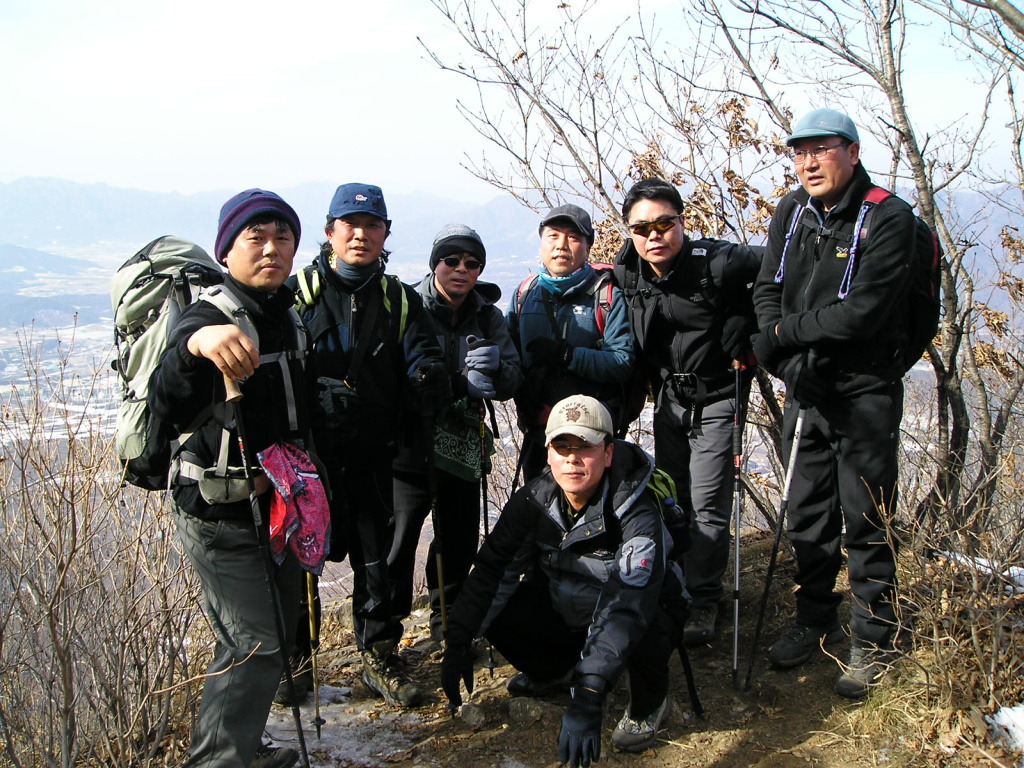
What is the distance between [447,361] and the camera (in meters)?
4.39

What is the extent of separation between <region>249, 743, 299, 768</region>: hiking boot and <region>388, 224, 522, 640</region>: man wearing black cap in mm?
1104

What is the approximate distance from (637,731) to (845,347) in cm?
205

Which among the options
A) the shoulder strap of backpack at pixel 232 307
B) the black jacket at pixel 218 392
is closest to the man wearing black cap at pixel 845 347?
the black jacket at pixel 218 392

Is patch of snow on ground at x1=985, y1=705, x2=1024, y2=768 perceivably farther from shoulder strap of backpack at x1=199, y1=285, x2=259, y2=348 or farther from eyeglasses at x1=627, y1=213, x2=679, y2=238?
shoulder strap of backpack at x1=199, y1=285, x2=259, y2=348

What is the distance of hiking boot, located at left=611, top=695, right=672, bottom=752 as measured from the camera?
369 centimetres

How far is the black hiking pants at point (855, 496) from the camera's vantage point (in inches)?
151

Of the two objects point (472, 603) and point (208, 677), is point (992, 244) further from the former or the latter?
point (208, 677)

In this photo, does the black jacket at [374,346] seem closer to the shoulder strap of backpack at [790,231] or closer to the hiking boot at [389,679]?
the hiking boot at [389,679]

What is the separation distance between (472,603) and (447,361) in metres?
1.32

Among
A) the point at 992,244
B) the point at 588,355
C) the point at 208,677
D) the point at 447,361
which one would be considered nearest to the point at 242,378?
the point at 208,677

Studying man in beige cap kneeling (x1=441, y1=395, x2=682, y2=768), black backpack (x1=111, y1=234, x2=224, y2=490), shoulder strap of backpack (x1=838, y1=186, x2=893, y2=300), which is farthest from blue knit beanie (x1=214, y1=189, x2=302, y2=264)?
shoulder strap of backpack (x1=838, y1=186, x2=893, y2=300)

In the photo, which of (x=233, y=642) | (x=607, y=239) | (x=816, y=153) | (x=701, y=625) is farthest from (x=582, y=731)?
(x=607, y=239)

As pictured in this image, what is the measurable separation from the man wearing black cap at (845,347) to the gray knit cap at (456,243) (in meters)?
1.51

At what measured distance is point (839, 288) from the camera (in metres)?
3.83
